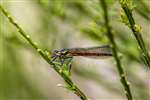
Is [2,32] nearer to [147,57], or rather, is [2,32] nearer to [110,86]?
[110,86]

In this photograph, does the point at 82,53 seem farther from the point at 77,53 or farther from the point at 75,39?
the point at 75,39

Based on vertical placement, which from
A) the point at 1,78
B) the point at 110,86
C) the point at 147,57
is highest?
the point at 1,78

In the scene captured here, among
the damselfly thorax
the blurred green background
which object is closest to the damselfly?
the damselfly thorax

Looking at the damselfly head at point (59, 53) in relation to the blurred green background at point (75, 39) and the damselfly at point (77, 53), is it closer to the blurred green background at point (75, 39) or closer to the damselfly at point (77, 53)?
the damselfly at point (77, 53)

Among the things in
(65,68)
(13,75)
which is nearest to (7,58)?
(13,75)

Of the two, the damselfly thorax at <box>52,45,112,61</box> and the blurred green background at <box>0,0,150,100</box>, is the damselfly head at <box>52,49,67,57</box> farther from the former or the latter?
the blurred green background at <box>0,0,150,100</box>

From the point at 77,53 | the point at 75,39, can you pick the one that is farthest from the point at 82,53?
the point at 75,39

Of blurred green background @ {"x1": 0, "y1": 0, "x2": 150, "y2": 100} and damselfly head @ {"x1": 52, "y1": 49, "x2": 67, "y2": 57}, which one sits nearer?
damselfly head @ {"x1": 52, "y1": 49, "x2": 67, "y2": 57}

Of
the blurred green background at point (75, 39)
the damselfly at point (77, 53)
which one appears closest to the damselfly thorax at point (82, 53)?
the damselfly at point (77, 53)
